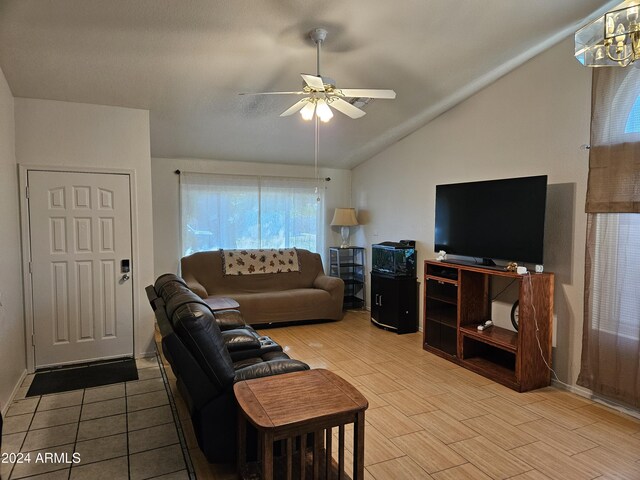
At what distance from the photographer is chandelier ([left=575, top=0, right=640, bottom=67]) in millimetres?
1480

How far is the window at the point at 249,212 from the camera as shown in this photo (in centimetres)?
554

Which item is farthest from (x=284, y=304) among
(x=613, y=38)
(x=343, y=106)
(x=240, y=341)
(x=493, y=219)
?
(x=613, y=38)

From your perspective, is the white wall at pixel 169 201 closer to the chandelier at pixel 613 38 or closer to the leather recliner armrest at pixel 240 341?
the leather recliner armrest at pixel 240 341

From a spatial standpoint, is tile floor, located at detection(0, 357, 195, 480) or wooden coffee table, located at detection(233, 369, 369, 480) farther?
tile floor, located at detection(0, 357, 195, 480)

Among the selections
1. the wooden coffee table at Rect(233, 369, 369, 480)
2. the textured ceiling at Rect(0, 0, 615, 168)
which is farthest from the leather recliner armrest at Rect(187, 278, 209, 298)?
the wooden coffee table at Rect(233, 369, 369, 480)

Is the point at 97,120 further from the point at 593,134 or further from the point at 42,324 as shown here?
the point at 593,134

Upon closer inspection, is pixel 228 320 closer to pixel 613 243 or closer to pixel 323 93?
pixel 323 93

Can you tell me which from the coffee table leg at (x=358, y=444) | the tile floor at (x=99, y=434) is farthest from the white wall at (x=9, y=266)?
the coffee table leg at (x=358, y=444)

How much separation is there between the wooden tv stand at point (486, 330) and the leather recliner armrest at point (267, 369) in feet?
6.57

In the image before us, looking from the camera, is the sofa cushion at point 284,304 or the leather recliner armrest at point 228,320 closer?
the leather recliner armrest at point 228,320

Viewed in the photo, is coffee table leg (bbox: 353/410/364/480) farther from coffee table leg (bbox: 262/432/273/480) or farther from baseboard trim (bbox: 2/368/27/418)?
baseboard trim (bbox: 2/368/27/418)

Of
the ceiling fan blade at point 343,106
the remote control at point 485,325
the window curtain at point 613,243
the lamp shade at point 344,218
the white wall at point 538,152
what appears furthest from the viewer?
the lamp shade at point 344,218

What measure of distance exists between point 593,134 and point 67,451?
4223 millimetres

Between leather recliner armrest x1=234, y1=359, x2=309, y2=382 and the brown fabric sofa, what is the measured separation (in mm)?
2810
